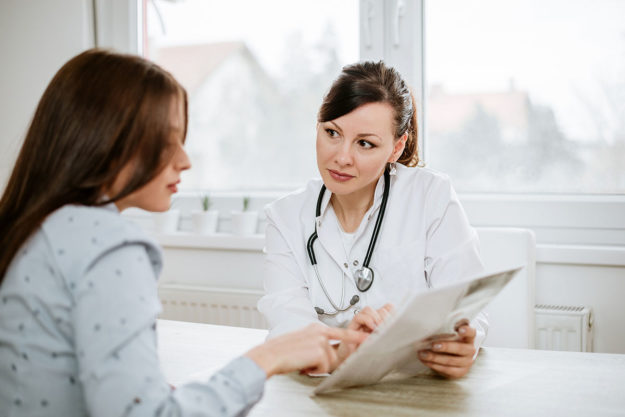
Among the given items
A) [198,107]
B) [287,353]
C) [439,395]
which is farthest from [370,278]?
[198,107]

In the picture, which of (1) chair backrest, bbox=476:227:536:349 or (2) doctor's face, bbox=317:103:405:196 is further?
(1) chair backrest, bbox=476:227:536:349

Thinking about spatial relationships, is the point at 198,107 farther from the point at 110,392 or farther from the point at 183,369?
the point at 110,392

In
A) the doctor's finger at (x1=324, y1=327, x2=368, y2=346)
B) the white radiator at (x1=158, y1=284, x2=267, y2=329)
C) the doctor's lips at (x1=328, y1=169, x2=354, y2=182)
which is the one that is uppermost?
the doctor's lips at (x1=328, y1=169, x2=354, y2=182)

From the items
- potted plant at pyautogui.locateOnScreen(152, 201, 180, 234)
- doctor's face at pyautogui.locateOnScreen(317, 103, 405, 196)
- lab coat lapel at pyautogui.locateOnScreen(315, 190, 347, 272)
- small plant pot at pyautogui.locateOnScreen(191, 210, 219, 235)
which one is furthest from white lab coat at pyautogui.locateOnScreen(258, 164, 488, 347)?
potted plant at pyautogui.locateOnScreen(152, 201, 180, 234)

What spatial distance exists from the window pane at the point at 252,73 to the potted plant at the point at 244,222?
223 millimetres

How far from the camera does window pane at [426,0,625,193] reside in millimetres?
2084

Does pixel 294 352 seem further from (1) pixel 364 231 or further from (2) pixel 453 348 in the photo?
(1) pixel 364 231

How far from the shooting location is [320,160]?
1534 mm

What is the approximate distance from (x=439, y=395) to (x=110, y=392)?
2.03 ft

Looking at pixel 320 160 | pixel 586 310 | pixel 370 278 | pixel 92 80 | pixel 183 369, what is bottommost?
pixel 586 310

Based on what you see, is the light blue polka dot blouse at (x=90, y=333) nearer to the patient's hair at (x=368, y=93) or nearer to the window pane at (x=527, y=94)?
the patient's hair at (x=368, y=93)

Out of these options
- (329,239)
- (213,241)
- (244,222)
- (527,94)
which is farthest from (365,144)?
(213,241)

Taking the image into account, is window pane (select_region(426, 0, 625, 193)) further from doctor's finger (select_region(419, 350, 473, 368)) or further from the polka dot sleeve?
the polka dot sleeve

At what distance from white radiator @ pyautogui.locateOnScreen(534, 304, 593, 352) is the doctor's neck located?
2.52ft
